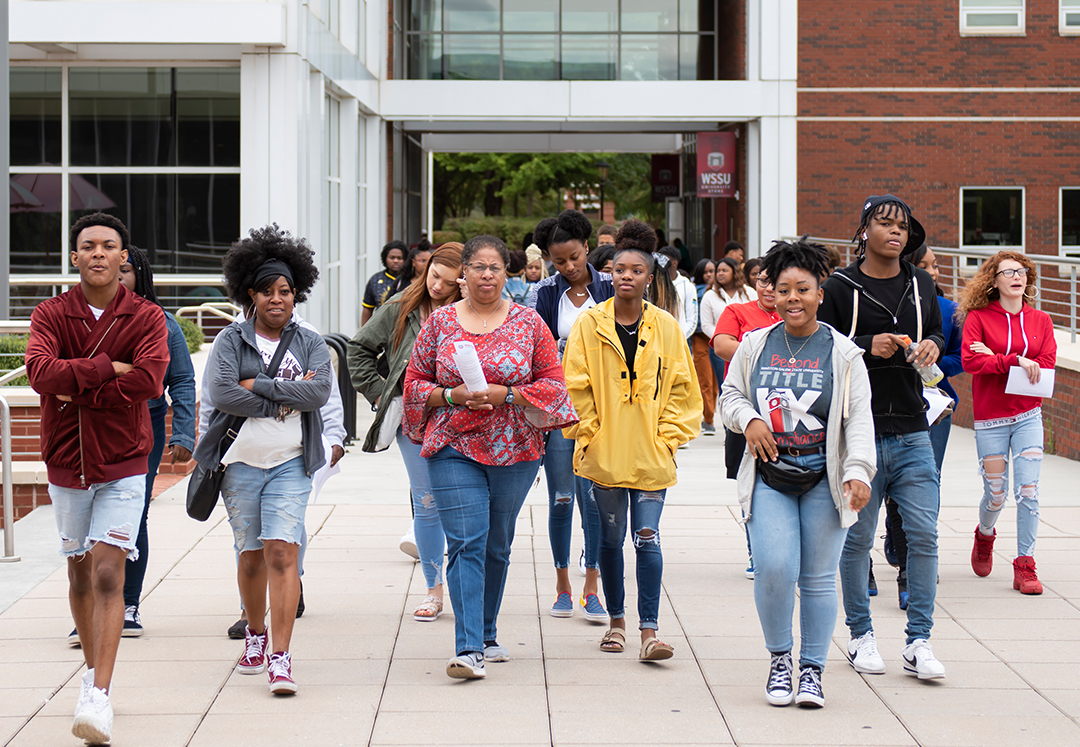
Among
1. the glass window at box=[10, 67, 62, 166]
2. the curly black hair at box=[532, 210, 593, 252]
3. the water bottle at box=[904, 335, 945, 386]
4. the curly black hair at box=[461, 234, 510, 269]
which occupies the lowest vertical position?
the water bottle at box=[904, 335, 945, 386]

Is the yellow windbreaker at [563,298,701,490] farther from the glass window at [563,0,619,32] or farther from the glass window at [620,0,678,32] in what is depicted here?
the glass window at [620,0,678,32]

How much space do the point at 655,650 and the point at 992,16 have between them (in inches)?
842

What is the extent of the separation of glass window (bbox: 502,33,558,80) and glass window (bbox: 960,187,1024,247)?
28.0ft

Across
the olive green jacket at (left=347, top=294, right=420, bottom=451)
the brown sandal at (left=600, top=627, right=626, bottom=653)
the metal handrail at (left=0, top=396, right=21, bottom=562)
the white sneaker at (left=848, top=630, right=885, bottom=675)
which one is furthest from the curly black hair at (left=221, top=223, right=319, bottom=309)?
the white sneaker at (left=848, top=630, right=885, bottom=675)

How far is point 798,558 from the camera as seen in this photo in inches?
198

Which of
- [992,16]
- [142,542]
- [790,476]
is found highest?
[992,16]

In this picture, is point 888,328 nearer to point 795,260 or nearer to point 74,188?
point 795,260

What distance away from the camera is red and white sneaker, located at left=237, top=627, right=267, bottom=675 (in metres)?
5.59

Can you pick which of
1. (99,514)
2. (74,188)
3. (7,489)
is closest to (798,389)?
(99,514)

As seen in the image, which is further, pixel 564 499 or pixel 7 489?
pixel 7 489

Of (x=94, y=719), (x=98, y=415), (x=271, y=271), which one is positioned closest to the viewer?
(x=94, y=719)

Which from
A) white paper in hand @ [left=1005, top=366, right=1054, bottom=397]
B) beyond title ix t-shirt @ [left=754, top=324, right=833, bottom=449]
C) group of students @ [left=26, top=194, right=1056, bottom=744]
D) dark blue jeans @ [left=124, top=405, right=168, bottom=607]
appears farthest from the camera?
white paper in hand @ [left=1005, top=366, right=1054, bottom=397]

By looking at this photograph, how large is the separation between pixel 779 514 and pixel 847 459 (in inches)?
13.2

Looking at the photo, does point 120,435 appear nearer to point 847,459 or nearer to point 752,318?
point 847,459
